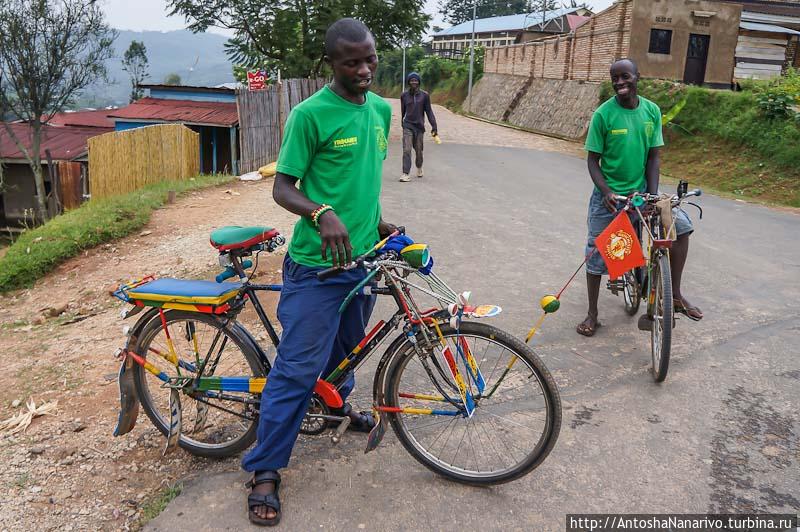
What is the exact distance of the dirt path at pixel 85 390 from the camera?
9.87 ft

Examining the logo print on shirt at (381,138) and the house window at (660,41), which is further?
the house window at (660,41)

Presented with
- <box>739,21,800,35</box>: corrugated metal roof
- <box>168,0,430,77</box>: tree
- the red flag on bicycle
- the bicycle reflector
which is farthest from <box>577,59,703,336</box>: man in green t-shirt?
<box>739,21,800,35</box>: corrugated metal roof

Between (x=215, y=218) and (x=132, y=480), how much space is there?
6.36m

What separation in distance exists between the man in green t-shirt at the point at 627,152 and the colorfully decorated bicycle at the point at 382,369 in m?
1.90

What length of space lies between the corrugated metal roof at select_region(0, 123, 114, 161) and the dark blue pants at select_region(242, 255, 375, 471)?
20874 millimetres

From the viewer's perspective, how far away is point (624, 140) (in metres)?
4.69

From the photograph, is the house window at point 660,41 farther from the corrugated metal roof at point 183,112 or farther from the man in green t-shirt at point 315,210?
the man in green t-shirt at point 315,210

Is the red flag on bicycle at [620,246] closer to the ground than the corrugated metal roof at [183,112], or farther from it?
closer to the ground

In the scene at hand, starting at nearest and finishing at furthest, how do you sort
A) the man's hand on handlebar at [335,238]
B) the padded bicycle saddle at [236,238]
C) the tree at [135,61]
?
the man's hand on handlebar at [335,238]
the padded bicycle saddle at [236,238]
the tree at [135,61]

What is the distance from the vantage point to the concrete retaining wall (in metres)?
24.4

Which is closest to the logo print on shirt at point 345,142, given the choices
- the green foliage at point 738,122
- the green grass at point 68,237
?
the green grass at point 68,237

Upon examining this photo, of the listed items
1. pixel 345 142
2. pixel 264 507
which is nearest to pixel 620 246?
pixel 345 142

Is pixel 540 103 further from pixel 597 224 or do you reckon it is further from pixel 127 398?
pixel 127 398

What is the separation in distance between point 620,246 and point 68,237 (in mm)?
6811
